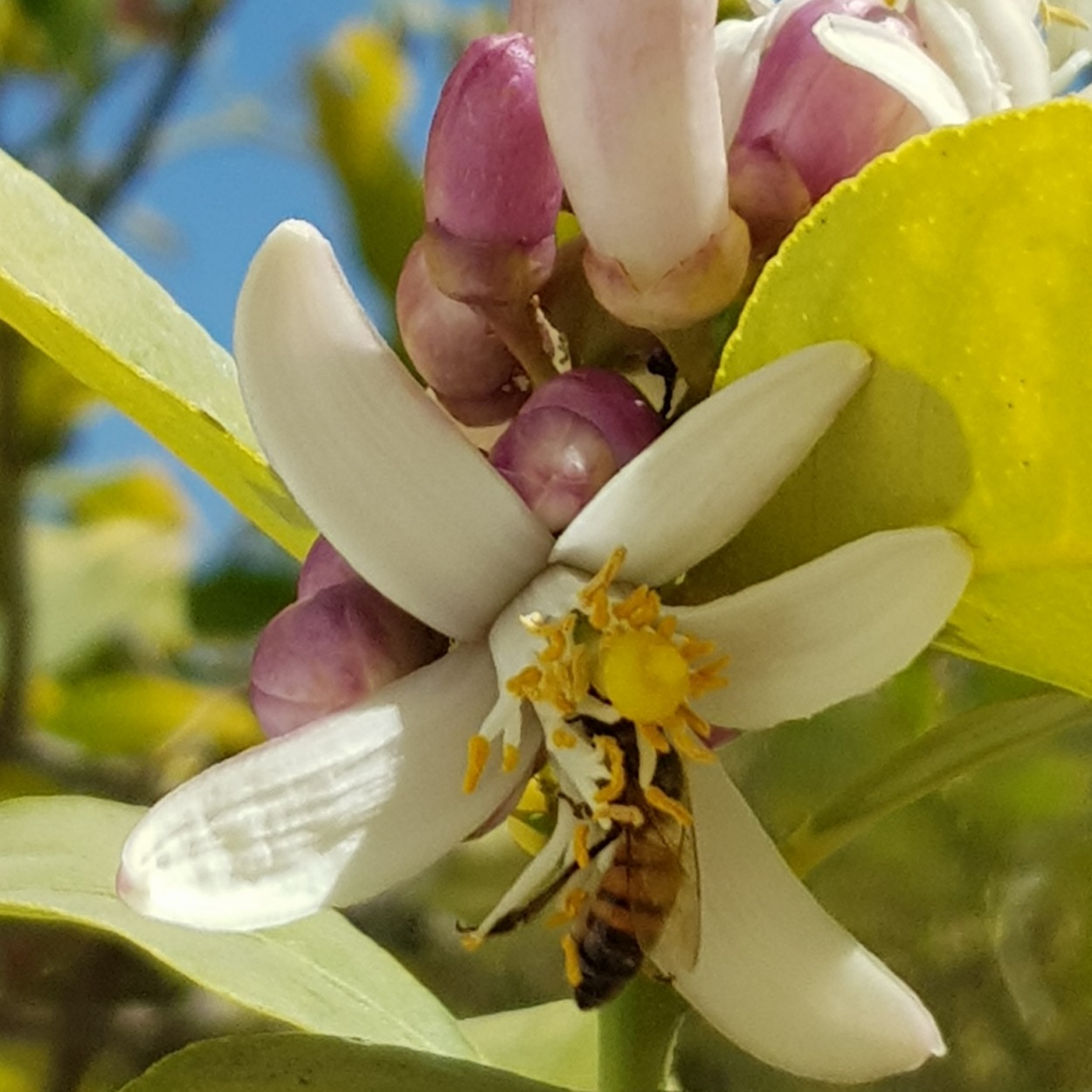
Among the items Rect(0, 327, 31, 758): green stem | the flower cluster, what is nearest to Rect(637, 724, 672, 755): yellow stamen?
the flower cluster

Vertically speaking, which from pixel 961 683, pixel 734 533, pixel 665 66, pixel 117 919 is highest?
pixel 665 66

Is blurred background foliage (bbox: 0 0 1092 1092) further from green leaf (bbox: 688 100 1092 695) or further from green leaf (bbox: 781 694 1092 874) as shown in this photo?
green leaf (bbox: 688 100 1092 695)

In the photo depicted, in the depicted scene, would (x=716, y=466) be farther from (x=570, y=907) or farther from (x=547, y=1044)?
(x=547, y=1044)

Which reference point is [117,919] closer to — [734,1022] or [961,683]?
[734,1022]

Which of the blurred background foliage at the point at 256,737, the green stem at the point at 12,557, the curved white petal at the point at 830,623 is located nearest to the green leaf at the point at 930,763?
the blurred background foliage at the point at 256,737

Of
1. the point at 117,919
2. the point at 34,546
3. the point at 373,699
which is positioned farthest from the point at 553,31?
the point at 34,546

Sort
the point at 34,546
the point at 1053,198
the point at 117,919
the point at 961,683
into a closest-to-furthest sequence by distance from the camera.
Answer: the point at 1053,198
the point at 117,919
the point at 961,683
the point at 34,546

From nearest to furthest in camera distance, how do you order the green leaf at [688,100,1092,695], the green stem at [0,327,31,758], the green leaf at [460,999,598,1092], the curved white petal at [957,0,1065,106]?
1. the green leaf at [688,100,1092,695]
2. the curved white petal at [957,0,1065,106]
3. the green leaf at [460,999,598,1092]
4. the green stem at [0,327,31,758]
